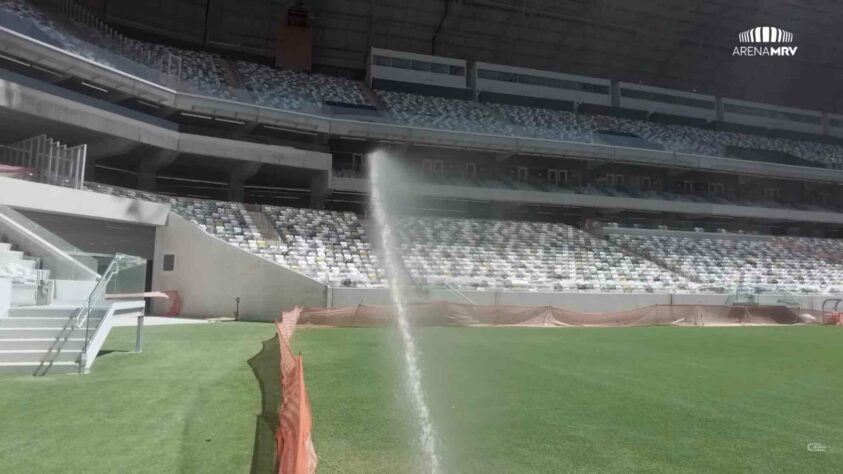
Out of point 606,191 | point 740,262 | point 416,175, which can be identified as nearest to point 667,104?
point 606,191

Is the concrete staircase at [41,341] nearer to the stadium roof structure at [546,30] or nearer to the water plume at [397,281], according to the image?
the water plume at [397,281]

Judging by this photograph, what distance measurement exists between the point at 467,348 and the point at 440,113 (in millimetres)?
27494

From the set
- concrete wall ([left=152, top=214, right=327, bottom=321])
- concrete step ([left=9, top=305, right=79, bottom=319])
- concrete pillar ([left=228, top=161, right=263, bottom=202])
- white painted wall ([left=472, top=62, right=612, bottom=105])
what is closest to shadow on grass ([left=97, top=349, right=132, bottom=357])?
concrete step ([left=9, top=305, right=79, bottom=319])

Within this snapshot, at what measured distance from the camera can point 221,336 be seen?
15.5 metres

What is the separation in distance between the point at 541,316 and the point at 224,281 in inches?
524

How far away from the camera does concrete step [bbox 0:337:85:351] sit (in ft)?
29.7

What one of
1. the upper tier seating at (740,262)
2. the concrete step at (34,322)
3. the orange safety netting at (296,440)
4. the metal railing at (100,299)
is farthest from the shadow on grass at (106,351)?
the upper tier seating at (740,262)

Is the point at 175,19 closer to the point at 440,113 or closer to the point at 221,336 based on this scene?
the point at 440,113

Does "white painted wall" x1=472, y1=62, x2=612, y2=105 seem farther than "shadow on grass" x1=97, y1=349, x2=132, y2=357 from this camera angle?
Yes

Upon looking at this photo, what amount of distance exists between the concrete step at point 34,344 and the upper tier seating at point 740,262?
29127mm

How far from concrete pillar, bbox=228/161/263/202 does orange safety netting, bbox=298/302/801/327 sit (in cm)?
1511

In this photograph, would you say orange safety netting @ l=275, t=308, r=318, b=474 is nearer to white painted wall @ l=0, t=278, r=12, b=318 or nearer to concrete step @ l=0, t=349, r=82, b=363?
concrete step @ l=0, t=349, r=82, b=363

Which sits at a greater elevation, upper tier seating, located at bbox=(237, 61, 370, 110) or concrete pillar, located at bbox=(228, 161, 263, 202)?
upper tier seating, located at bbox=(237, 61, 370, 110)

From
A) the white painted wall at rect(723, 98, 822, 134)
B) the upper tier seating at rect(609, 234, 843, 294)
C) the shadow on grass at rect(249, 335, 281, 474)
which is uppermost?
the white painted wall at rect(723, 98, 822, 134)
